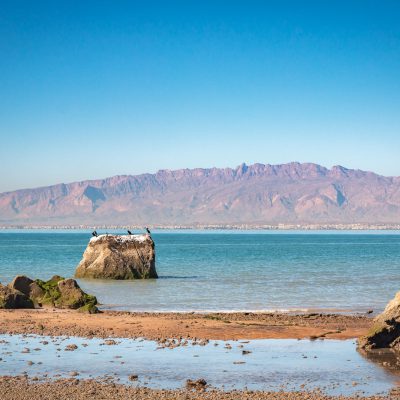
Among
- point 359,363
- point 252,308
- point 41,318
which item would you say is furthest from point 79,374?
point 252,308

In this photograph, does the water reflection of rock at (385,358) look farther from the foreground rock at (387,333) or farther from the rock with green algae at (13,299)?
the rock with green algae at (13,299)

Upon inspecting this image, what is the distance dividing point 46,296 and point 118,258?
17667 millimetres

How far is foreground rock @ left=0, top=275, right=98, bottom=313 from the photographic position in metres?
27.9

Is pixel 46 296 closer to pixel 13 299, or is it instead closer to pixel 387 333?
pixel 13 299

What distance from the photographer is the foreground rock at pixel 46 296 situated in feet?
91.5

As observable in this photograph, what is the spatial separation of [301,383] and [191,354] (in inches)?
147

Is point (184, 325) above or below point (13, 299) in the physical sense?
below

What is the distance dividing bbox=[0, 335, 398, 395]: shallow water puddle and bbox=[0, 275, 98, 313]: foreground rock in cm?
742

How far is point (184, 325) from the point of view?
23.2 meters

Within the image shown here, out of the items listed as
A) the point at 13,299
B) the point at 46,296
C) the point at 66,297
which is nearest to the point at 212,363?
the point at 13,299

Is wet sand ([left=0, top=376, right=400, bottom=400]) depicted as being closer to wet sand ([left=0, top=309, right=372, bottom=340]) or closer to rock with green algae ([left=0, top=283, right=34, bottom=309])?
wet sand ([left=0, top=309, right=372, bottom=340])

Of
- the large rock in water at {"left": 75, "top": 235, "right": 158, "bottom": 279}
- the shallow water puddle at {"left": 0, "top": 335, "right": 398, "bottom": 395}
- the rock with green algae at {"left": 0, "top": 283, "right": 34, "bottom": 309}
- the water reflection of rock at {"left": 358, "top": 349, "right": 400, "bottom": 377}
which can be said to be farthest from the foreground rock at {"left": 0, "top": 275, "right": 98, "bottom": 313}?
the large rock in water at {"left": 75, "top": 235, "right": 158, "bottom": 279}

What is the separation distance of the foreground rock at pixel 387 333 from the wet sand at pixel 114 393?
473 cm

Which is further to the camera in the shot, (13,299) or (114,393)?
(13,299)
